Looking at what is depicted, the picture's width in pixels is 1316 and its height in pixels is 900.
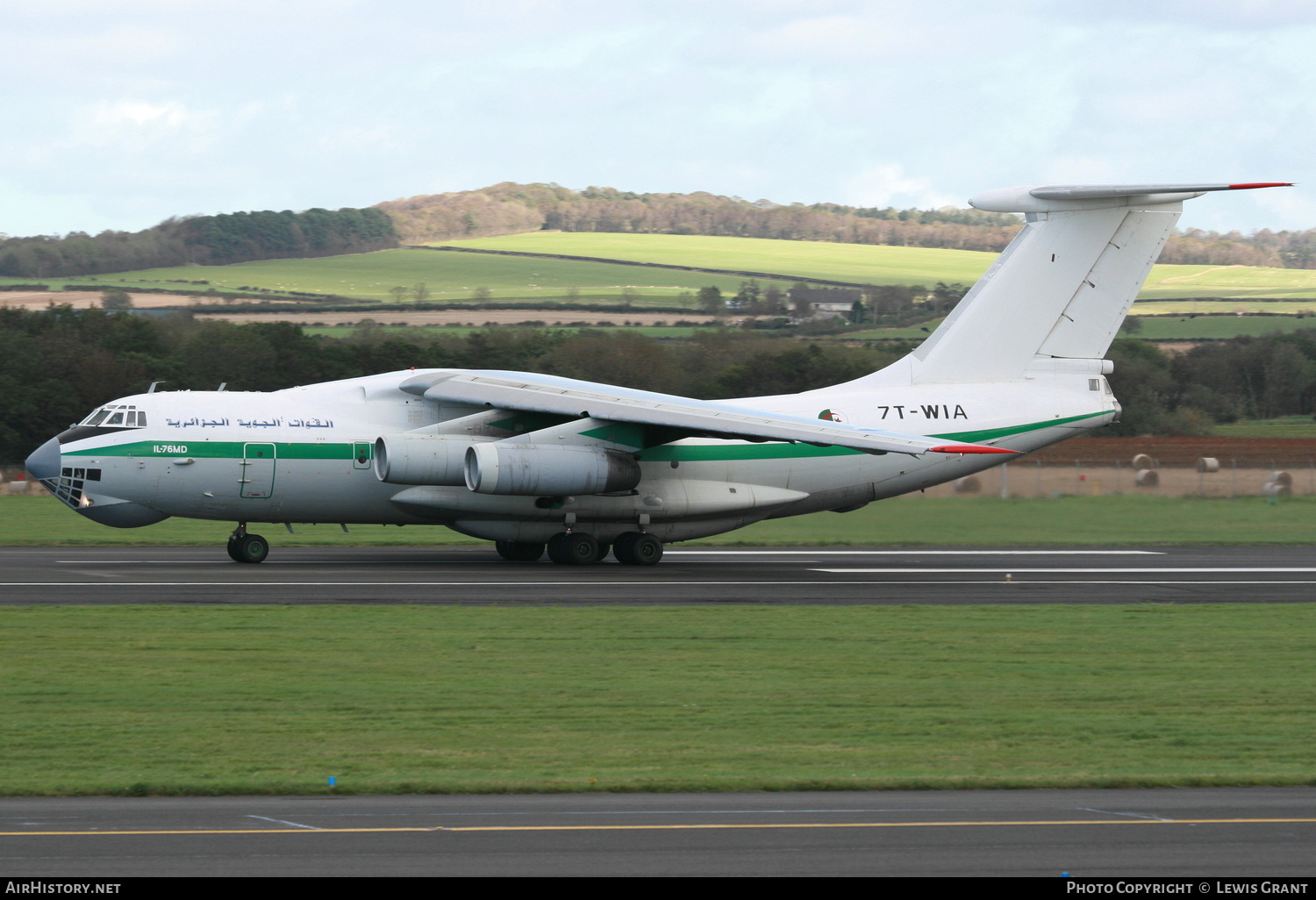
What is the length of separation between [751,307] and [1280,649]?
62.3m

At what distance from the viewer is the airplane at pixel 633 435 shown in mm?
23000

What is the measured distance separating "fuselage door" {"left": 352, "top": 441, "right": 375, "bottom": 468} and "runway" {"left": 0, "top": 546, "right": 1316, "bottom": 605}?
68.2 inches

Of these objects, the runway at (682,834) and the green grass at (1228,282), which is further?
the green grass at (1228,282)

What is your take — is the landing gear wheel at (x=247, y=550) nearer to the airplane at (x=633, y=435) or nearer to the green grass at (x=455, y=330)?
the airplane at (x=633, y=435)

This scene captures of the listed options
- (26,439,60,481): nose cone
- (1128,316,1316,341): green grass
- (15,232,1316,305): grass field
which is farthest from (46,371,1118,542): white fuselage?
(15,232,1316,305): grass field

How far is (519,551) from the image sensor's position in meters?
25.3

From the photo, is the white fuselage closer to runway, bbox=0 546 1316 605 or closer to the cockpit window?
the cockpit window

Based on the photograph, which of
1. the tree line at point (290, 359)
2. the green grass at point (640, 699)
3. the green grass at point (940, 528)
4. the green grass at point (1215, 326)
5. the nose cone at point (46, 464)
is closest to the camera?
the green grass at point (640, 699)

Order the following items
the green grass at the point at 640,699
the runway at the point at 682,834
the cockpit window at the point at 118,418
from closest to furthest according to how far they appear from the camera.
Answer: the runway at the point at 682,834
the green grass at the point at 640,699
the cockpit window at the point at 118,418

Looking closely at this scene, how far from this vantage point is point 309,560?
24750 mm

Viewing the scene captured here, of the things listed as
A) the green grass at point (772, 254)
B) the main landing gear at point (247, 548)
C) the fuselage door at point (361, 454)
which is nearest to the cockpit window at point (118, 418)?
the main landing gear at point (247, 548)

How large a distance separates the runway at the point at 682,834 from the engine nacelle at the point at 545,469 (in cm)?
1409
